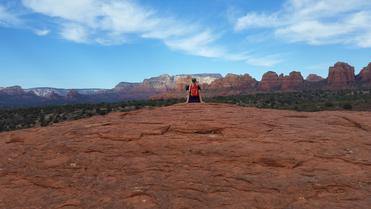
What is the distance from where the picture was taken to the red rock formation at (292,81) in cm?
13225

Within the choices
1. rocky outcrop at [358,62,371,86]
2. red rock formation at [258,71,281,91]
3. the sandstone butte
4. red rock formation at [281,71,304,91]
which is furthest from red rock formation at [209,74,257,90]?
the sandstone butte

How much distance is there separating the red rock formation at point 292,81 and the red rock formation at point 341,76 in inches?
407

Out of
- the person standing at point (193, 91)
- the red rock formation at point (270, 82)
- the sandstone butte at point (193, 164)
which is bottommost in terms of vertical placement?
the sandstone butte at point (193, 164)

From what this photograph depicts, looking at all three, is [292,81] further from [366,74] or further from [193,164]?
[193,164]

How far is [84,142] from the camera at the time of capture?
10047 millimetres

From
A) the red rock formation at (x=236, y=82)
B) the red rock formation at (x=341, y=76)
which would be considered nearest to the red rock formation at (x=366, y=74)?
the red rock formation at (x=341, y=76)

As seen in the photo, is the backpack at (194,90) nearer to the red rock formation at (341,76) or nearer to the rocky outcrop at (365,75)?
the red rock formation at (341,76)

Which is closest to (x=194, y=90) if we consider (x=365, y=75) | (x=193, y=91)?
(x=193, y=91)

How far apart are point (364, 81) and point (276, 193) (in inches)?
Result: 4957

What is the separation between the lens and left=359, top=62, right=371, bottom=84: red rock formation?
396 feet

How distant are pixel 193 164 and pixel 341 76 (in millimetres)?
Result: 123285

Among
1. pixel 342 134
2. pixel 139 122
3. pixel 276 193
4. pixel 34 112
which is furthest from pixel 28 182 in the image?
pixel 34 112

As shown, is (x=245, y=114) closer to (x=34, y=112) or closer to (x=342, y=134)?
(x=342, y=134)

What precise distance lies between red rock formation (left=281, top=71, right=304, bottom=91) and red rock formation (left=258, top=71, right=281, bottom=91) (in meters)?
2.12
